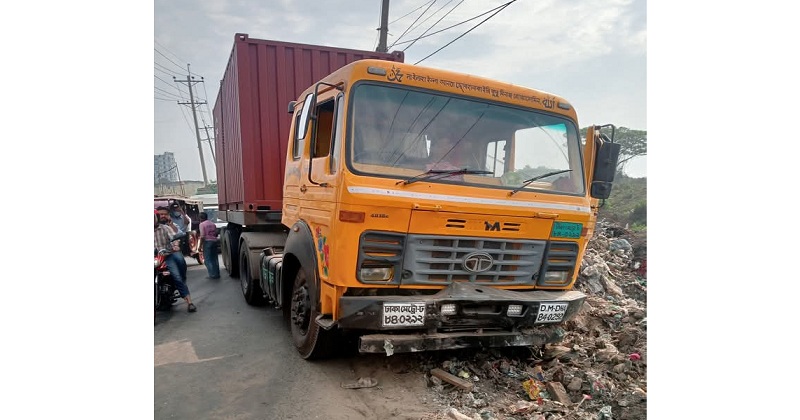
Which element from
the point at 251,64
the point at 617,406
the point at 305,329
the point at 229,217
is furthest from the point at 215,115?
the point at 617,406

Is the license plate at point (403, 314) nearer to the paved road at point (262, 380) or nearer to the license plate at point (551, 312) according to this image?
the paved road at point (262, 380)

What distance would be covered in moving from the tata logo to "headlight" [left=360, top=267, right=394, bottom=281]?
1.74ft

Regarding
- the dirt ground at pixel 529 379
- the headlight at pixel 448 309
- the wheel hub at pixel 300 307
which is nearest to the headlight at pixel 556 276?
the dirt ground at pixel 529 379

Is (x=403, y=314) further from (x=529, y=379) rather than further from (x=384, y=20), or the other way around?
(x=384, y=20)

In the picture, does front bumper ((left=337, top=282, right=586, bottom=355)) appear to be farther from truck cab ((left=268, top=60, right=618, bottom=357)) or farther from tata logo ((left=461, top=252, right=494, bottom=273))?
tata logo ((left=461, top=252, right=494, bottom=273))

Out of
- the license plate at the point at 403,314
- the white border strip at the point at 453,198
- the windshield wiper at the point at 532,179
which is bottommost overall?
the license plate at the point at 403,314

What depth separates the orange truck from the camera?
3059 millimetres

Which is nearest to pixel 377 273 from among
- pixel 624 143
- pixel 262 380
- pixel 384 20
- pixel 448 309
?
pixel 448 309

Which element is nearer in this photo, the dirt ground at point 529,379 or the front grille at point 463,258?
the dirt ground at point 529,379

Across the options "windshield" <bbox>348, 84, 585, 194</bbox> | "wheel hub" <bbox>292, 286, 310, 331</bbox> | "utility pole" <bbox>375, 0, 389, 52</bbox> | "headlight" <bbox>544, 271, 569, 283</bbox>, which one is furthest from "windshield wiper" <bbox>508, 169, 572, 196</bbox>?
"utility pole" <bbox>375, 0, 389, 52</bbox>

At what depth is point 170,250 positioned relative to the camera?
18.4 feet

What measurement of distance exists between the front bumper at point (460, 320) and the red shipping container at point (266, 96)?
2.99 m

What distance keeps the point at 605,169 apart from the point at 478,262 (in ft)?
4.48

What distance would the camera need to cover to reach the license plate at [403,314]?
118 inches
